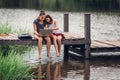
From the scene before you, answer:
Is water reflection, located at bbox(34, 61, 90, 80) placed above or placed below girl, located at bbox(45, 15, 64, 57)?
below

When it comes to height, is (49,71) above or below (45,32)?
below

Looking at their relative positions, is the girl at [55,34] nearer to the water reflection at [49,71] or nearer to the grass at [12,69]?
the water reflection at [49,71]

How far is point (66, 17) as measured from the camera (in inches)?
728

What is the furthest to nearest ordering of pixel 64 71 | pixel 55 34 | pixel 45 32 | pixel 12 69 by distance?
pixel 55 34 < pixel 45 32 < pixel 64 71 < pixel 12 69

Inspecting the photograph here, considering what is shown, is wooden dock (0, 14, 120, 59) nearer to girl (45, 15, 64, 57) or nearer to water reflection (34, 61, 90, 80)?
girl (45, 15, 64, 57)

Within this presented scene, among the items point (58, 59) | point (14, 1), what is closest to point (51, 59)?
point (58, 59)

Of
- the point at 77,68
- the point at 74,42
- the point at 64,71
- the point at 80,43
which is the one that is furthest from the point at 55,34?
the point at 64,71

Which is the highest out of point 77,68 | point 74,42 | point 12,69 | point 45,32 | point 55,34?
point 45,32

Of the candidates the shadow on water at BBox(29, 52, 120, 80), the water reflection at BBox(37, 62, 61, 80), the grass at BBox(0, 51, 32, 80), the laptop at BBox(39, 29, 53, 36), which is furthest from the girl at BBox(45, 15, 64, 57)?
the grass at BBox(0, 51, 32, 80)

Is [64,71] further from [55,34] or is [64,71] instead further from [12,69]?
[12,69]

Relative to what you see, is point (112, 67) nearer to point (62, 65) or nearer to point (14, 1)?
point (62, 65)

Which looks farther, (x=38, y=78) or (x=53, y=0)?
(x=53, y=0)

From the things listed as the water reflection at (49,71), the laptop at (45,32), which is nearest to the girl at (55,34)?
the laptop at (45,32)

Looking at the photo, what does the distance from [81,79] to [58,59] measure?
3.47 m
